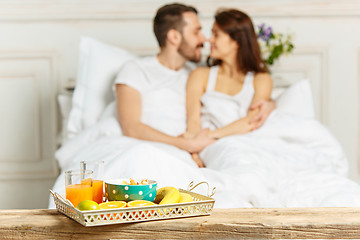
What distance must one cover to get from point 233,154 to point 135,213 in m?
0.85

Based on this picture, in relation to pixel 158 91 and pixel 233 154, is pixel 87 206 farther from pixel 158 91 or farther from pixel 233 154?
pixel 158 91

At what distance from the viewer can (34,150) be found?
2867mm

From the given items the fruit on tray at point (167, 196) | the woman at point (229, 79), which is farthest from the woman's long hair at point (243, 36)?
the fruit on tray at point (167, 196)

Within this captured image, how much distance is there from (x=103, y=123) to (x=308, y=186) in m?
0.97

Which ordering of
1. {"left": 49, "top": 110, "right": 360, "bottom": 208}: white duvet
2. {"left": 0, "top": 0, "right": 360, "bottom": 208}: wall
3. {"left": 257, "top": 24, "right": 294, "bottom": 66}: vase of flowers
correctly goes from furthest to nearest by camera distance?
{"left": 0, "top": 0, "right": 360, "bottom": 208}: wall → {"left": 257, "top": 24, "right": 294, "bottom": 66}: vase of flowers → {"left": 49, "top": 110, "right": 360, "bottom": 208}: white duvet

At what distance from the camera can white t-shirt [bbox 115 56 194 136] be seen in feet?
7.16

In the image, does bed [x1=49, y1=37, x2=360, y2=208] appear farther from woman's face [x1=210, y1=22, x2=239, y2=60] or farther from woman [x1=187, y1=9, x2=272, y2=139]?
woman's face [x1=210, y1=22, x2=239, y2=60]

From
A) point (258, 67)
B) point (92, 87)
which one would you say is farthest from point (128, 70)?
point (258, 67)

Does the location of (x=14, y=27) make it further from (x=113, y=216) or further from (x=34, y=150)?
(x=113, y=216)

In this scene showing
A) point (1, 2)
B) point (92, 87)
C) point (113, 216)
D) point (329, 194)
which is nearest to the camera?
point (113, 216)

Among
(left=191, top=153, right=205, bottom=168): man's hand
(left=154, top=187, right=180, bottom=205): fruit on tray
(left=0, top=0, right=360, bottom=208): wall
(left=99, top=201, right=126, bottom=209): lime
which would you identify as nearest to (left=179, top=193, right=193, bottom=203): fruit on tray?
(left=154, top=187, right=180, bottom=205): fruit on tray

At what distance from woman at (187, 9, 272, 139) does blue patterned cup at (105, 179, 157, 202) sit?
1135mm

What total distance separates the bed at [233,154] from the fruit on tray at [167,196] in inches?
16.8

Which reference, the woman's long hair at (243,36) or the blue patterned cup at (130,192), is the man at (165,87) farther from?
the blue patterned cup at (130,192)
